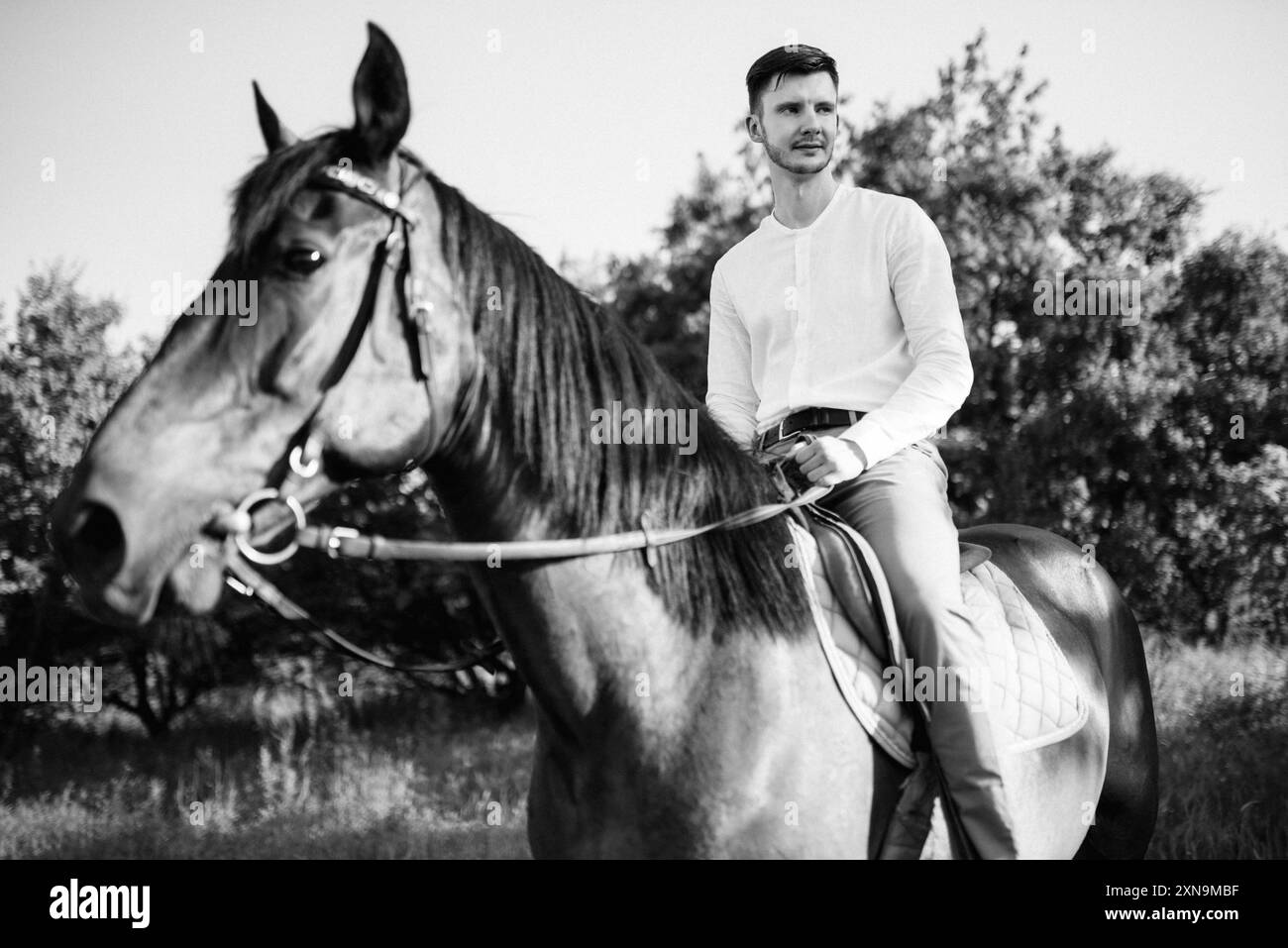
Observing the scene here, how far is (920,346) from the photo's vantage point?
110 inches

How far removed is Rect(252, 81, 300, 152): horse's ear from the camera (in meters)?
2.29

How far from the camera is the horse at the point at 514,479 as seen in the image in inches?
70.9

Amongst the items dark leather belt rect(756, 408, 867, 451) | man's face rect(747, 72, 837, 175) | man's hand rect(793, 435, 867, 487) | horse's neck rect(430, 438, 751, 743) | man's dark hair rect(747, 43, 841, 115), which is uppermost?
man's dark hair rect(747, 43, 841, 115)

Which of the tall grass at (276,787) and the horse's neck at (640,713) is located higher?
the horse's neck at (640,713)

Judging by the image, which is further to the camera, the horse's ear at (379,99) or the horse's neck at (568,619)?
Result: the horse's neck at (568,619)

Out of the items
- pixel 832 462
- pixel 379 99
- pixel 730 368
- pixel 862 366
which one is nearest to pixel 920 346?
pixel 862 366

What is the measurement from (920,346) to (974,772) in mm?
1179

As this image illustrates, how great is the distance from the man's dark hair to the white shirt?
0.37 m


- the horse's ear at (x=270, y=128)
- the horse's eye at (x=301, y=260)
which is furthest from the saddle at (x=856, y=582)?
the horse's ear at (x=270, y=128)

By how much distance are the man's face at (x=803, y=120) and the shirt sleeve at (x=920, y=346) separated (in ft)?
1.09

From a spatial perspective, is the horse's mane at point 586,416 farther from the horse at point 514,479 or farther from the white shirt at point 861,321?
the white shirt at point 861,321

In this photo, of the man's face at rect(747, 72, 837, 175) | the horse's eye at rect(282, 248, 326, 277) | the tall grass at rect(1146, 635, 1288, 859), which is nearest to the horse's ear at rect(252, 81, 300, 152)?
the horse's eye at rect(282, 248, 326, 277)

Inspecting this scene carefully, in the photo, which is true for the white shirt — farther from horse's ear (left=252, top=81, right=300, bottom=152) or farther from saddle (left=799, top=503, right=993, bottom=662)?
horse's ear (left=252, top=81, right=300, bottom=152)
